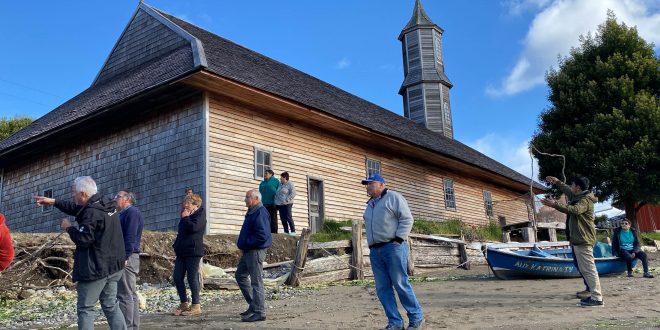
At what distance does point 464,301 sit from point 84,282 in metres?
5.46

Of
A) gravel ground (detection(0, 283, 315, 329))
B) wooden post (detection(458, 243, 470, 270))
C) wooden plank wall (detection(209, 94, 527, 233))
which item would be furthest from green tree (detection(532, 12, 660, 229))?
gravel ground (detection(0, 283, 315, 329))

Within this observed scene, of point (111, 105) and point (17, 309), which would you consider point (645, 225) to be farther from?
point (17, 309)

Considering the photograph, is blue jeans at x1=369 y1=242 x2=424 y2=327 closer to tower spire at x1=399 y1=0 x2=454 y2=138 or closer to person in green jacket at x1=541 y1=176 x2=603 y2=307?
person in green jacket at x1=541 y1=176 x2=603 y2=307

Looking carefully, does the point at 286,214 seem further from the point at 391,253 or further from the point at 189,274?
the point at 391,253

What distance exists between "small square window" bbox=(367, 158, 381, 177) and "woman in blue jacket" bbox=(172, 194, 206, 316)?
12.1 meters

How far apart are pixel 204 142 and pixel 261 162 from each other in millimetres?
1957

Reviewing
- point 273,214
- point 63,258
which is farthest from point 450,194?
point 63,258

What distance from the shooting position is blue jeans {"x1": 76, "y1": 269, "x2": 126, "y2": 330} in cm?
513

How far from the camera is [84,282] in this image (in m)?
5.15

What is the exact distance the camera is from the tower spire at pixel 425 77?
33031mm

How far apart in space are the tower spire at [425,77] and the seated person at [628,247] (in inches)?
840

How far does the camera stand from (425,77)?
3328cm

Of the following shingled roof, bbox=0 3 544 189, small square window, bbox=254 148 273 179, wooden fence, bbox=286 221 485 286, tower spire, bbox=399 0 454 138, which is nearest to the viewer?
wooden fence, bbox=286 221 485 286

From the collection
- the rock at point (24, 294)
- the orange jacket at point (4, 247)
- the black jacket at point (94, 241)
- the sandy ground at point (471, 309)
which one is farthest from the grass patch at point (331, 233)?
the orange jacket at point (4, 247)
